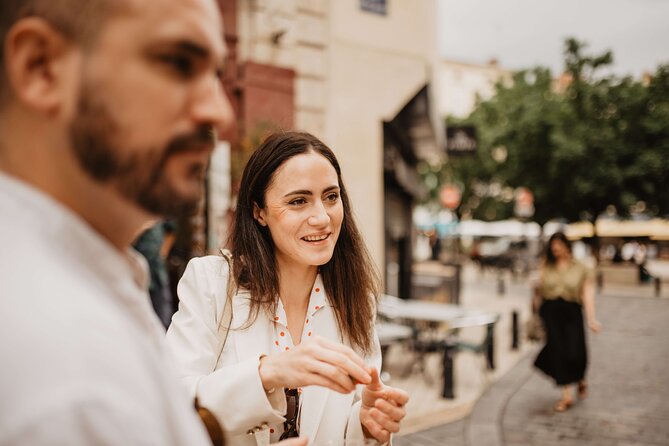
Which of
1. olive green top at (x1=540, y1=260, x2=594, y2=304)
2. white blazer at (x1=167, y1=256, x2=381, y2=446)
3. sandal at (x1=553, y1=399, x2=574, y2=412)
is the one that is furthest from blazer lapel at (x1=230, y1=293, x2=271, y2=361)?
olive green top at (x1=540, y1=260, x2=594, y2=304)

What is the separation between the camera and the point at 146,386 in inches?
21.8

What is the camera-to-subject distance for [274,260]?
1752mm

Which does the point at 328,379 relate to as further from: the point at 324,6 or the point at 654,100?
the point at 654,100

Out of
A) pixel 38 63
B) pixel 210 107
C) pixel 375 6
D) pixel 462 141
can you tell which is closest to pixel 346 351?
pixel 210 107

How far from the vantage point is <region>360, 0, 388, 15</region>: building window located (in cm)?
933

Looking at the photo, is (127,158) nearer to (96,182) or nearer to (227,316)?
(96,182)

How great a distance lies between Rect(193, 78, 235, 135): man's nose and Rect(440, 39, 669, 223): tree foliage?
64.0 ft

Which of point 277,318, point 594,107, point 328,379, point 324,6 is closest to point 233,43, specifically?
point 324,6

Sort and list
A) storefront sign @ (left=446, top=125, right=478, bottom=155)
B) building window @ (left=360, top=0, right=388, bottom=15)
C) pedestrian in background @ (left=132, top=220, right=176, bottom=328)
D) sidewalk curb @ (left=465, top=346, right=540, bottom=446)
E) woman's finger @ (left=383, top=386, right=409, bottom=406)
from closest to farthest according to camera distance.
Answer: woman's finger @ (left=383, top=386, right=409, bottom=406)
pedestrian in background @ (left=132, top=220, right=176, bottom=328)
sidewalk curb @ (left=465, top=346, right=540, bottom=446)
building window @ (left=360, top=0, right=388, bottom=15)
storefront sign @ (left=446, top=125, right=478, bottom=155)

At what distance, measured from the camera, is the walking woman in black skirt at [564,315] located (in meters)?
6.31

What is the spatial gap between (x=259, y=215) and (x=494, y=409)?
514 centimetres

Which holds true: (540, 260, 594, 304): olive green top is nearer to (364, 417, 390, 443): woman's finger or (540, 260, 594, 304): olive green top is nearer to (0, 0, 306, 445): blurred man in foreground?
(364, 417, 390, 443): woman's finger

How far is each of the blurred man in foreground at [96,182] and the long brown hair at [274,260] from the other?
0.98 meters

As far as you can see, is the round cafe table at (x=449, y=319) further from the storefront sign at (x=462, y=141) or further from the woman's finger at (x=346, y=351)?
the storefront sign at (x=462, y=141)
